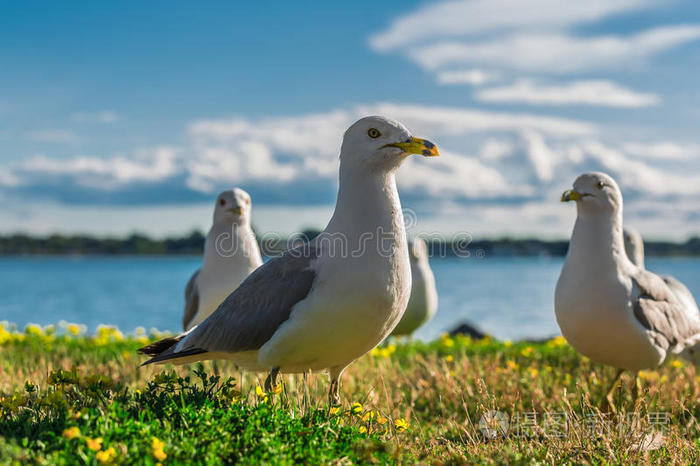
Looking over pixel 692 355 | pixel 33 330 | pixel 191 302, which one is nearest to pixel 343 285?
pixel 191 302

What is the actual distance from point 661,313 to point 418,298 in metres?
5.27

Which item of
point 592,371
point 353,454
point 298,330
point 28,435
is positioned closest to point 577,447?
point 353,454

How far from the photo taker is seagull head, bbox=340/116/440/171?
459cm

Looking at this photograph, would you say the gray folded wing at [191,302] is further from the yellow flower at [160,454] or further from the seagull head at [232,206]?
the yellow flower at [160,454]

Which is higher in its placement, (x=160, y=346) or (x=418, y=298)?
(x=418, y=298)

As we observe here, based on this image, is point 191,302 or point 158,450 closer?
point 158,450

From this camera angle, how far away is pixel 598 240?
6066 millimetres

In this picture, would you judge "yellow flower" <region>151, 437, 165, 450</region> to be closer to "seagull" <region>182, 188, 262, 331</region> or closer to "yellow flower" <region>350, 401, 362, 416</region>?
"yellow flower" <region>350, 401, 362, 416</region>

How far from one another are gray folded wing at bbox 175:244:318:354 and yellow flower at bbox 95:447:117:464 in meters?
1.56

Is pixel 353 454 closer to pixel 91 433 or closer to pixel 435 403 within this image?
pixel 91 433

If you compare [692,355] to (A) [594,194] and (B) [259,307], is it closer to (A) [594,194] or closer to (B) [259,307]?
(A) [594,194]

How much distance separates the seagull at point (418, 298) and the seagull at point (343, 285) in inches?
250

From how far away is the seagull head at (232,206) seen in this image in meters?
6.89

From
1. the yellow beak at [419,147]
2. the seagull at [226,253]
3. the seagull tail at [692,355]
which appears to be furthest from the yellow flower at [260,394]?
the seagull tail at [692,355]
